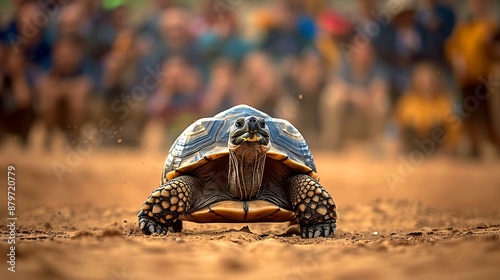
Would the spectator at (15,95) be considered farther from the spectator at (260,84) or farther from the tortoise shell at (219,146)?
the tortoise shell at (219,146)

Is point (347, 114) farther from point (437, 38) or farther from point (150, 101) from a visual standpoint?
point (150, 101)

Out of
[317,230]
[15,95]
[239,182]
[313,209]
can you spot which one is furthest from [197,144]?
[15,95]

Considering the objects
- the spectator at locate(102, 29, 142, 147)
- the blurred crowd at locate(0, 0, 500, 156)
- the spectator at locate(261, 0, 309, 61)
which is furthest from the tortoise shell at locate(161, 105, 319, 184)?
the spectator at locate(261, 0, 309, 61)

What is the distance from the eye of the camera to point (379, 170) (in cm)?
1300

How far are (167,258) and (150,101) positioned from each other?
13.2m

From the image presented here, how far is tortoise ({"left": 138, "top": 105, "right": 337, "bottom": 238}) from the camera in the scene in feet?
14.5

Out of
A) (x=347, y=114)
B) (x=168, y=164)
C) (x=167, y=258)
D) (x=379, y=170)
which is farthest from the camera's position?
(x=347, y=114)

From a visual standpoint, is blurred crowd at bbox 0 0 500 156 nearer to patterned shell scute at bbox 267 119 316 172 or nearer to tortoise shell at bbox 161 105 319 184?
tortoise shell at bbox 161 105 319 184

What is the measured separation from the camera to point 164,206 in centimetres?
445

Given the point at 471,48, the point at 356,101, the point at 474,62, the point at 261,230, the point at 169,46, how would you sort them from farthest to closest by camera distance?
the point at 169,46
the point at 356,101
the point at 471,48
the point at 474,62
the point at 261,230

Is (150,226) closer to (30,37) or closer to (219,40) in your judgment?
(30,37)

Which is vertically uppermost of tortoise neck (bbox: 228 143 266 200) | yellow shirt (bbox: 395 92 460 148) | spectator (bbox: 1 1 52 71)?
spectator (bbox: 1 1 52 71)

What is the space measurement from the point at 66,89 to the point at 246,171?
12010 mm

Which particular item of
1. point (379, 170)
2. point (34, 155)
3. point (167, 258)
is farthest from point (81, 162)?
point (167, 258)
